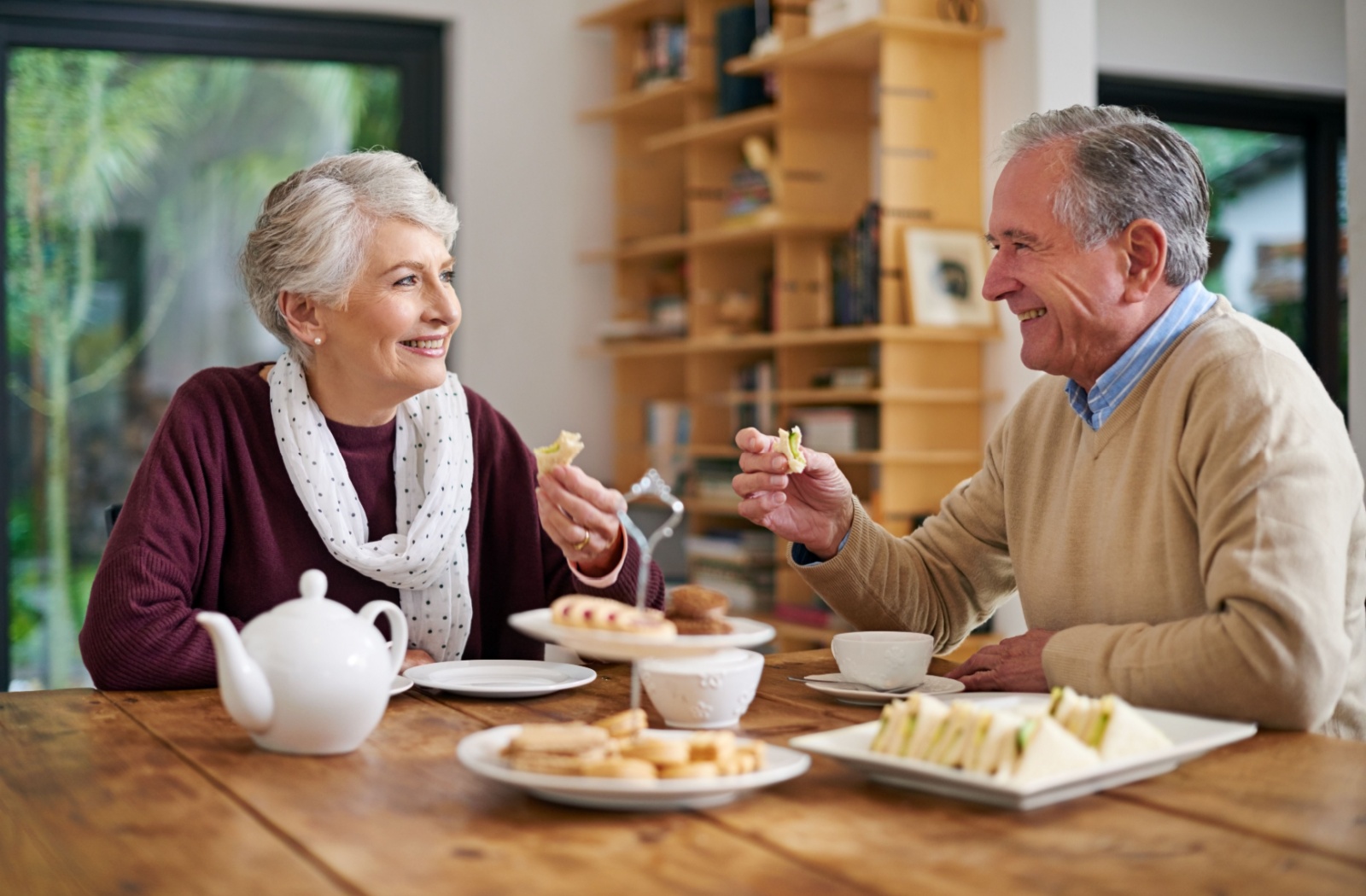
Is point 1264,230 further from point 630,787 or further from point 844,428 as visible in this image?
point 630,787

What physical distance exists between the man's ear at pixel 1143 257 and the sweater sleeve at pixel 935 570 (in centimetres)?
29

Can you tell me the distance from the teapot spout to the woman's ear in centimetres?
86

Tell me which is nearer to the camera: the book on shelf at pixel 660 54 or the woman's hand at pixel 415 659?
the woman's hand at pixel 415 659

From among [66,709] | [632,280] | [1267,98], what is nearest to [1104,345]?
[66,709]

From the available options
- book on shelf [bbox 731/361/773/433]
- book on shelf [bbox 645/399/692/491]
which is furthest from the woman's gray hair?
book on shelf [bbox 645/399/692/491]

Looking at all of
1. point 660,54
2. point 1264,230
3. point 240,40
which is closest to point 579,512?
point 660,54

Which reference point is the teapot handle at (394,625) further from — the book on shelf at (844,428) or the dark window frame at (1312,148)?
the dark window frame at (1312,148)

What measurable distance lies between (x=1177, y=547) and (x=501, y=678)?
2.64 ft

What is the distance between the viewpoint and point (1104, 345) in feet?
5.95

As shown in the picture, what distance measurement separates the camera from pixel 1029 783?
110 cm

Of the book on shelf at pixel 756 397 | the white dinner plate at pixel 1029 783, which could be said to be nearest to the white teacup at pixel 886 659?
the white dinner plate at pixel 1029 783

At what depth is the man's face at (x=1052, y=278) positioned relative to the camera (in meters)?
1.78

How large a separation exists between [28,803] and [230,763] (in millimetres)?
179

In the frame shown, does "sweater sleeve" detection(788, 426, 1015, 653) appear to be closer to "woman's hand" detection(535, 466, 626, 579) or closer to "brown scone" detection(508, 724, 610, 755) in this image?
"woman's hand" detection(535, 466, 626, 579)
